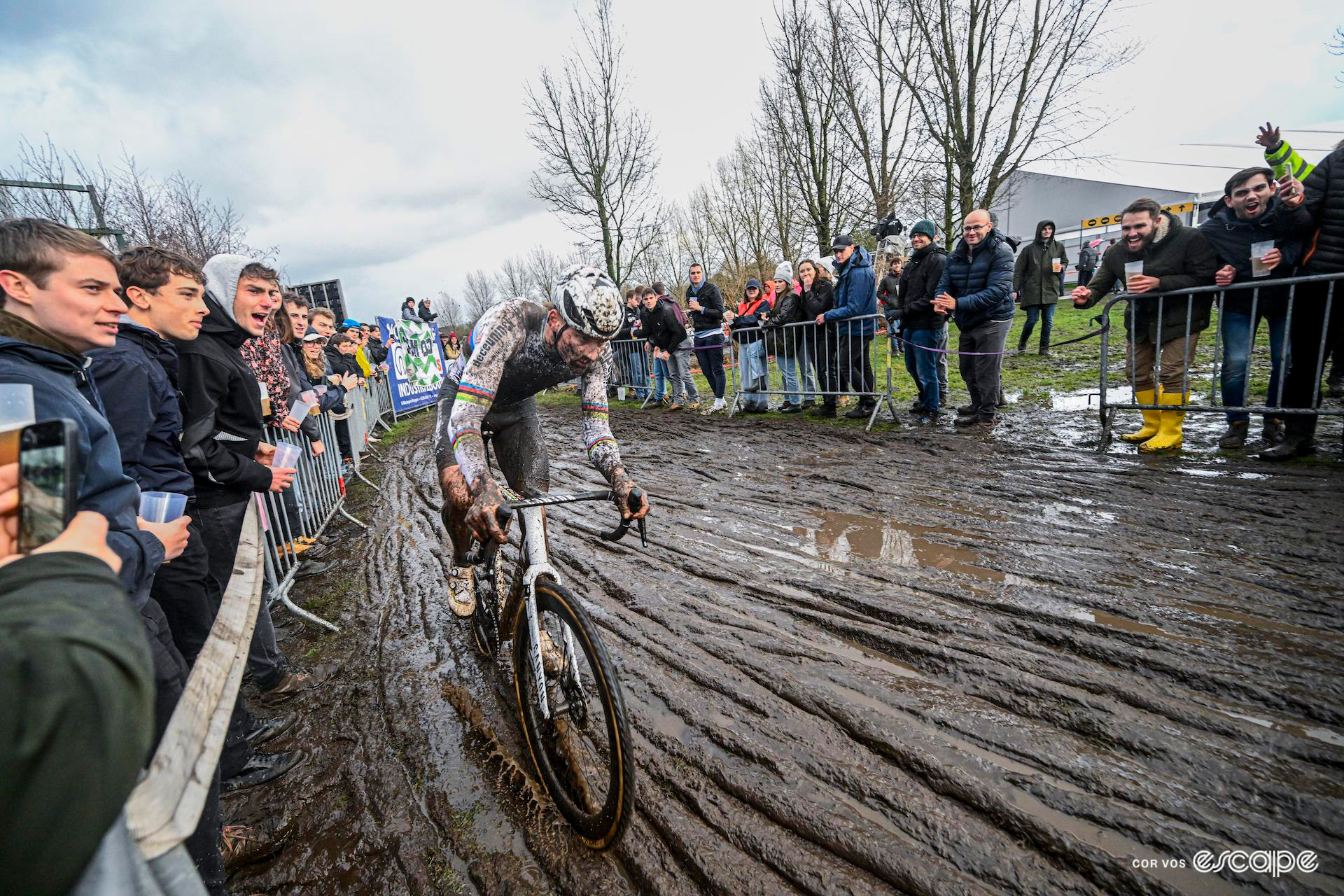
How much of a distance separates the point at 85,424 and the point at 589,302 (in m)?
1.83

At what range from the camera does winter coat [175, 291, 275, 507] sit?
271 centimetres

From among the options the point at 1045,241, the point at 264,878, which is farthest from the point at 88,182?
the point at 1045,241

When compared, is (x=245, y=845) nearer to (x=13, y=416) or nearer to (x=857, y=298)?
(x=13, y=416)

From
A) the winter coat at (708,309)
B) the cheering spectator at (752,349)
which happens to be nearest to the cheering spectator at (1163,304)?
the cheering spectator at (752,349)

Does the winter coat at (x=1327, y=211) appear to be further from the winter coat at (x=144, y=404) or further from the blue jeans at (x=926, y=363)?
the winter coat at (x=144, y=404)

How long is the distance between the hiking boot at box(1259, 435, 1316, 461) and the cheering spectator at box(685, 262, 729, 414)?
7.18 meters

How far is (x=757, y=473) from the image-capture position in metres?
6.44

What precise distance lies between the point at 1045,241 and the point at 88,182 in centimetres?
2144

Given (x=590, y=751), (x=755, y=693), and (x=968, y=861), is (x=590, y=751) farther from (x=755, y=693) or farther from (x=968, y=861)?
(x=968, y=861)

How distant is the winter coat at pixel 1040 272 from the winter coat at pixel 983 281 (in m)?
3.87

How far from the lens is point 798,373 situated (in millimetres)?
9609

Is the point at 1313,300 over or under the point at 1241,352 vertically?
over

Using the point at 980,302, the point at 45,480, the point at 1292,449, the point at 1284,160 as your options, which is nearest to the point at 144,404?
the point at 45,480

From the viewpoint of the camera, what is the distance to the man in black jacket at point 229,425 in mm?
2738
